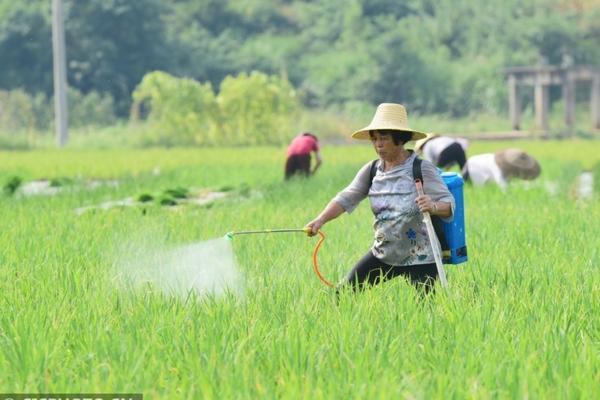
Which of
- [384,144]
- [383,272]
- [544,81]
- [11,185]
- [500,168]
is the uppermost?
[384,144]

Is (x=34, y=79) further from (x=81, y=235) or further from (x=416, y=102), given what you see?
(x=81, y=235)

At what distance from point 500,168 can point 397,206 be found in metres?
7.35

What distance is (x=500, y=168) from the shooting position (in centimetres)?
1141

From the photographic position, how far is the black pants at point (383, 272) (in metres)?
4.26

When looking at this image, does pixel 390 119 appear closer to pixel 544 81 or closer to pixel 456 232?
pixel 456 232

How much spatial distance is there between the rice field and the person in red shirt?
13.8 feet

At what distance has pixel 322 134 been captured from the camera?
28391 millimetres

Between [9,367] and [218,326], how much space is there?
2.25ft

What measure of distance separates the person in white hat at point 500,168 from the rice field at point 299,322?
11.7 feet

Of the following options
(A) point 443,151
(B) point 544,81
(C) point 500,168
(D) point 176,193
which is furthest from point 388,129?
(B) point 544,81

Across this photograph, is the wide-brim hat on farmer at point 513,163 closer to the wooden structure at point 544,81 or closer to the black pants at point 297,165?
the black pants at point 297,165

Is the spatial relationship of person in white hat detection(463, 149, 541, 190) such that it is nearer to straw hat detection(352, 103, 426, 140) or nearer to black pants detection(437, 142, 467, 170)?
black pants detection(437, 142, 467, 170)

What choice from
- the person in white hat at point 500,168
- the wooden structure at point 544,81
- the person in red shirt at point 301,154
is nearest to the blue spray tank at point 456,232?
the person in white hat at point 500,168

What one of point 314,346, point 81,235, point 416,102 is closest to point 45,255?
point 81,235
